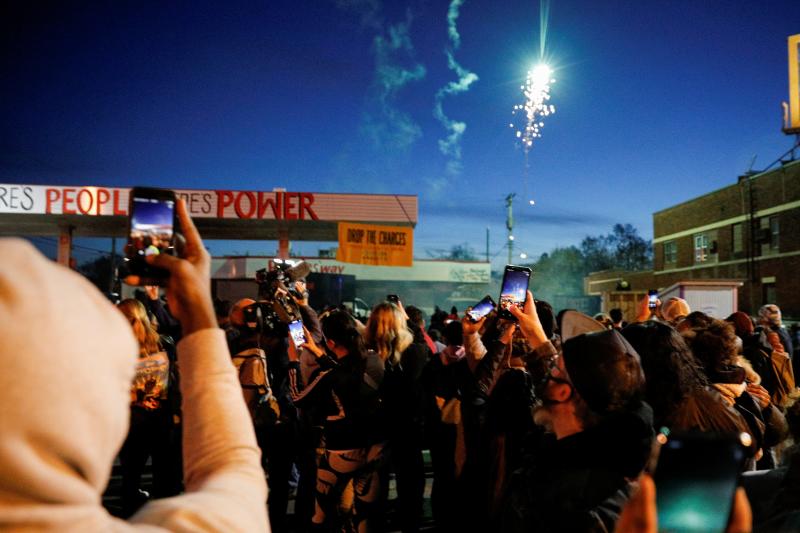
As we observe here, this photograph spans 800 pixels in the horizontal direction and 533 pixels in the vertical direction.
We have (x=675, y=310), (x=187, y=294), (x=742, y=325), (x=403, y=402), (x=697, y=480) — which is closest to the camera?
(x=697, y=480)

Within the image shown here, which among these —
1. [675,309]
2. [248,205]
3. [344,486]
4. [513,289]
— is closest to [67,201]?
[248,205]

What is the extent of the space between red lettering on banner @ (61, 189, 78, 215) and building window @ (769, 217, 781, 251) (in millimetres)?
33485

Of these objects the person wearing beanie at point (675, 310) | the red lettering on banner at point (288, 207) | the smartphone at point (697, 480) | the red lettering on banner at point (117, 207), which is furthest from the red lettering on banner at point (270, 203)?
the smartphone at point (697, 480)

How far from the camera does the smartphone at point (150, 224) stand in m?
1.85

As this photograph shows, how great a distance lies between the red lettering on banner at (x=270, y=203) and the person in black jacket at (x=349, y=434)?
1303cm

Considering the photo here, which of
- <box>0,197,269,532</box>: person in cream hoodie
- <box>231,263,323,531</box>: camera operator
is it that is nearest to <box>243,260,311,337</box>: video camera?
<box>231,263,323,531</box>: camera operator

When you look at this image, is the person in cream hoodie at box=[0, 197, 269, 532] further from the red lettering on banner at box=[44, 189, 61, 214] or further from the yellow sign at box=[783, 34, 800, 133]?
the yellow sign at box=[783, 34, 800, 133]

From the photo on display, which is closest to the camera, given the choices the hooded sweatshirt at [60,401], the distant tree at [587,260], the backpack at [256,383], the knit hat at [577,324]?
the hooded sweatshirt at [60,401]

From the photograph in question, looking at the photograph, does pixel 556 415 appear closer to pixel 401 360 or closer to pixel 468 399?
pixel 468 399

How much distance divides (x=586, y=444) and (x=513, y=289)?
2.40 meters

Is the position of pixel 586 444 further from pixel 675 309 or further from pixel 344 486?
pixel 675 309

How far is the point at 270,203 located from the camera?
684 inches

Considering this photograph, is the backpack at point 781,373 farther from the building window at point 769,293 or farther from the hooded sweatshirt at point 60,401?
the building window at point 769,293

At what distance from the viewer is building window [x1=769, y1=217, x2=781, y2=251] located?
102ft
